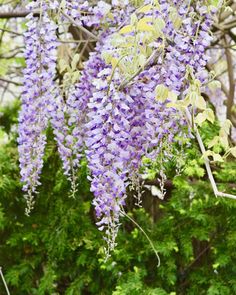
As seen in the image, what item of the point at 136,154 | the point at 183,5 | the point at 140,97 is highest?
the point at 183,5

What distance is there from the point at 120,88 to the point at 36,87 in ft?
2.01

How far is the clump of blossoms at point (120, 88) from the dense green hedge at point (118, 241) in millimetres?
632

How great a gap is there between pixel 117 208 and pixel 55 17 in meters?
0.88

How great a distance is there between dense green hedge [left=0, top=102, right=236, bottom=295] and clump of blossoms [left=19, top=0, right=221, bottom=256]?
24.9 inches

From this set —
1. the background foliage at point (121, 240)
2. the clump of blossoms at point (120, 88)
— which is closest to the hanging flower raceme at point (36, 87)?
the clump of blossoms at point (120, 88)

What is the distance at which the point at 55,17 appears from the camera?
8.50 feet

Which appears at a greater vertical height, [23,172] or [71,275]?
[23,172]

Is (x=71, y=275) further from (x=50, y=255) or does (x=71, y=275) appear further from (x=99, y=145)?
(x=99, y=145)

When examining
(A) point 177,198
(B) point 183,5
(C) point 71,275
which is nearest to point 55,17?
(B) point 183,5

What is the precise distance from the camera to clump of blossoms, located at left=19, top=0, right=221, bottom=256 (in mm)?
2105

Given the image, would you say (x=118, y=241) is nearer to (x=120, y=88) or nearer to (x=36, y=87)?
(x=36, y=87)

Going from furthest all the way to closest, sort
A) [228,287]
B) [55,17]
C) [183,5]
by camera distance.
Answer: [228,287] < [55,17] < [183,5]

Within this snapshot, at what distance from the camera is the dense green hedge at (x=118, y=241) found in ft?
10.3

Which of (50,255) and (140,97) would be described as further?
(50,255)
